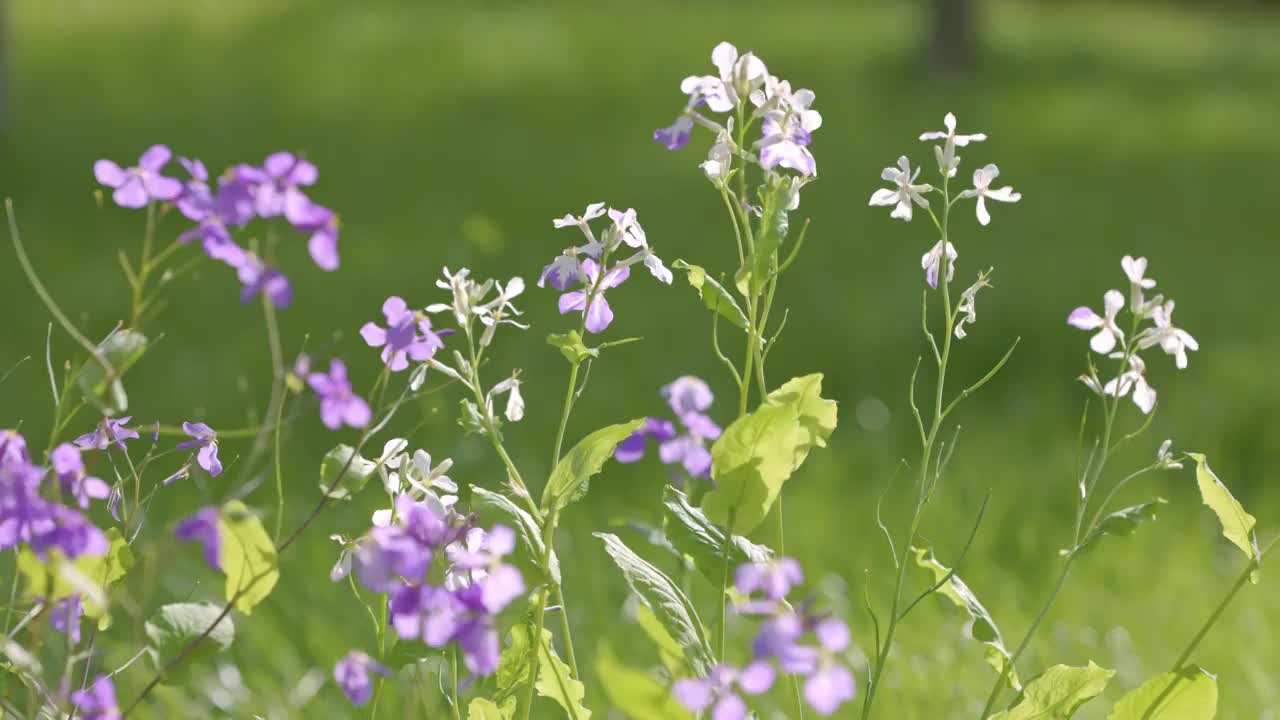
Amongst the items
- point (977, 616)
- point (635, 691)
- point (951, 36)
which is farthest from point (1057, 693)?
point (951, 36)

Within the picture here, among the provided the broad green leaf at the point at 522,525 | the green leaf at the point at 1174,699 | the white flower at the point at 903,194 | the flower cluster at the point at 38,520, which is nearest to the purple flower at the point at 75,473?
the flower cluster at the point at 38,520

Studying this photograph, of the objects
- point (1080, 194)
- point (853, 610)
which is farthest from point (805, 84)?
point (853, 610)

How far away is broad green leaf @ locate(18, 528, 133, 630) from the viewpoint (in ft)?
3.70

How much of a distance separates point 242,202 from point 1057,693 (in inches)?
42.7

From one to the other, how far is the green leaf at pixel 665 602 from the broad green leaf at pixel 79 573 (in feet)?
1.70

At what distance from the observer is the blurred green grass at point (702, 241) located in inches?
133

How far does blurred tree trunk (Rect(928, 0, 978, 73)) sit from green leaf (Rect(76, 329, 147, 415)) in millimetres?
12427

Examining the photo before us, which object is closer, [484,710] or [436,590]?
[436,590]

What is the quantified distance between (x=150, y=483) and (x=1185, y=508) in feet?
9.61

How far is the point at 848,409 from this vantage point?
5.05 meters

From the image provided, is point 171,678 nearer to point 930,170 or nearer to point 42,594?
point 42,594

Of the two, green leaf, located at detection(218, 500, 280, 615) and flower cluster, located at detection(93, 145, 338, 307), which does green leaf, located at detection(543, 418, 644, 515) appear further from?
flower cluster, located at detection(93, 145, 338, 307)

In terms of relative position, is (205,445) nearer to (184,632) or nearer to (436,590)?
(184,632)

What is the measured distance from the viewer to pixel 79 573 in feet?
3.89
